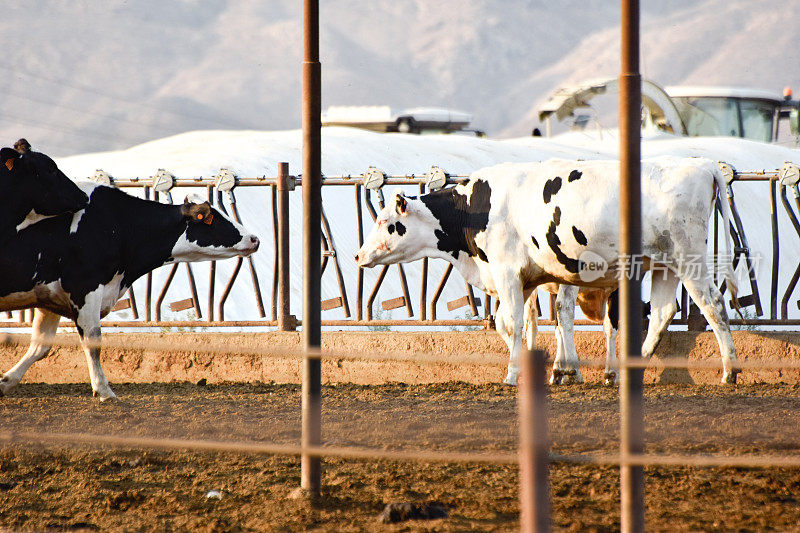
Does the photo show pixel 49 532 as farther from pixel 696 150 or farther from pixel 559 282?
pixel 696 150

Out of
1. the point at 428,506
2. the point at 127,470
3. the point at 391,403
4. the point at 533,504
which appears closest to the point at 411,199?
the point at 391,403

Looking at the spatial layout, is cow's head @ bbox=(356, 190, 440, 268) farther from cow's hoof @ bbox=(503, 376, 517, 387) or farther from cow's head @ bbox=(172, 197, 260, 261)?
cow's hoof @ bbox=(503, 376, 517, 387)

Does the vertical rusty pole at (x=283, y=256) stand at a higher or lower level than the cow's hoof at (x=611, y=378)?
higher

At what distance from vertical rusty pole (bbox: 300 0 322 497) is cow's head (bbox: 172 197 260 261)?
4.11 metres

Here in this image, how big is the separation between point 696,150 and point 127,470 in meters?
33.5

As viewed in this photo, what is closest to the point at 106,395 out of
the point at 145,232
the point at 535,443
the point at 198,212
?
the point at 145,232

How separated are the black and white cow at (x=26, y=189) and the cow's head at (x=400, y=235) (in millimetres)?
2715

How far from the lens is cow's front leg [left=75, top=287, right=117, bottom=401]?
799 cm

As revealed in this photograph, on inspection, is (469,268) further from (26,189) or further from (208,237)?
(26,189)

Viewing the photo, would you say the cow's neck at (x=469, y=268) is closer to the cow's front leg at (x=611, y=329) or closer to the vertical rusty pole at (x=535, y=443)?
the cow's front leg at (x=611, y=329)

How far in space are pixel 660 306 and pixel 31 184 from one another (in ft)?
16.3

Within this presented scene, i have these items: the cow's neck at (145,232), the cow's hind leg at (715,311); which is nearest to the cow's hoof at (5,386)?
the cow's neck at (145,232)

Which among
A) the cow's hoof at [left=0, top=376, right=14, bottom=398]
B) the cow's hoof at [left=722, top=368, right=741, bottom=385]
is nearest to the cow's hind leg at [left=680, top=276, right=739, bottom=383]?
the cow's hoof at [left=722, top=368, right=741, bottom=385]

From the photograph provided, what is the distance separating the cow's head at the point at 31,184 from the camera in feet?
25.5
